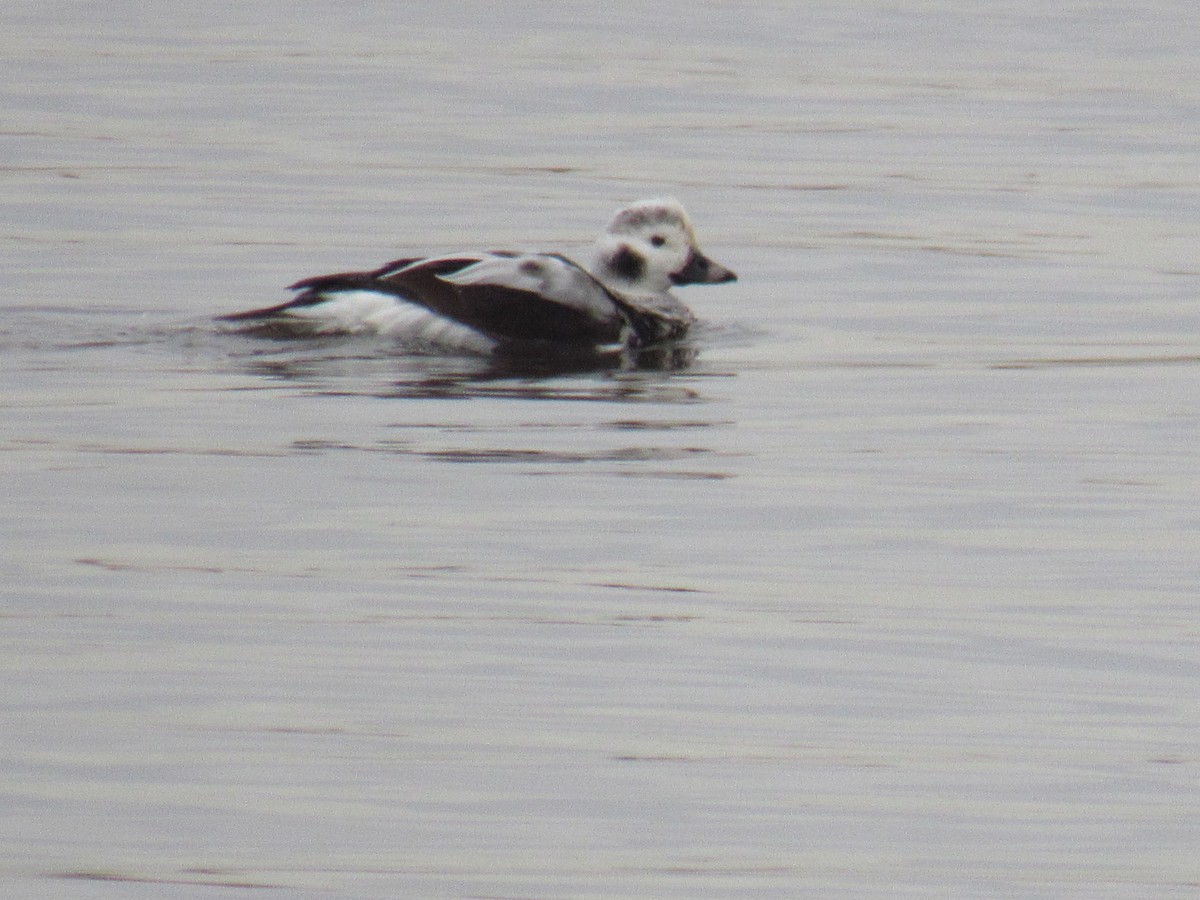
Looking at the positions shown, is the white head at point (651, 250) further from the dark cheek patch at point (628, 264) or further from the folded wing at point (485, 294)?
→ the folded wing at point (485, 294)

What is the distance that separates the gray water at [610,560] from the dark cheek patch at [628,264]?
34 cm

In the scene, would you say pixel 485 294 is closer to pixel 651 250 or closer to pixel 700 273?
pixel 651 250

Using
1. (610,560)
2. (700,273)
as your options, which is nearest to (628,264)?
(700,273)

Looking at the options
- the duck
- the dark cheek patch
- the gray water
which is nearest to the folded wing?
the duck

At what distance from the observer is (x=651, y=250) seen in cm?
1196

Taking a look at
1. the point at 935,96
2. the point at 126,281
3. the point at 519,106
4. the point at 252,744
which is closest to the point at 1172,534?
the point at 252,744

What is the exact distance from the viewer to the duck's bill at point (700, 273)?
12.0 m

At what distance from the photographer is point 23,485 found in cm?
799

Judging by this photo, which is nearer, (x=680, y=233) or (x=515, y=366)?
(x=515, y=366)

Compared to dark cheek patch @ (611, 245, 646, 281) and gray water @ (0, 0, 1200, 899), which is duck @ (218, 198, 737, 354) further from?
dark cheek patch @ (611, 245, 646, 281)

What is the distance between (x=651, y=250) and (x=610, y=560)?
16.1 ft

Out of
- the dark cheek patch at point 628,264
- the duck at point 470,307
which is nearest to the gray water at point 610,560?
the duck at point 470,307

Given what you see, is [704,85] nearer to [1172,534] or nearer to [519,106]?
[519,106]

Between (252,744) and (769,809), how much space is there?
0.94 m
